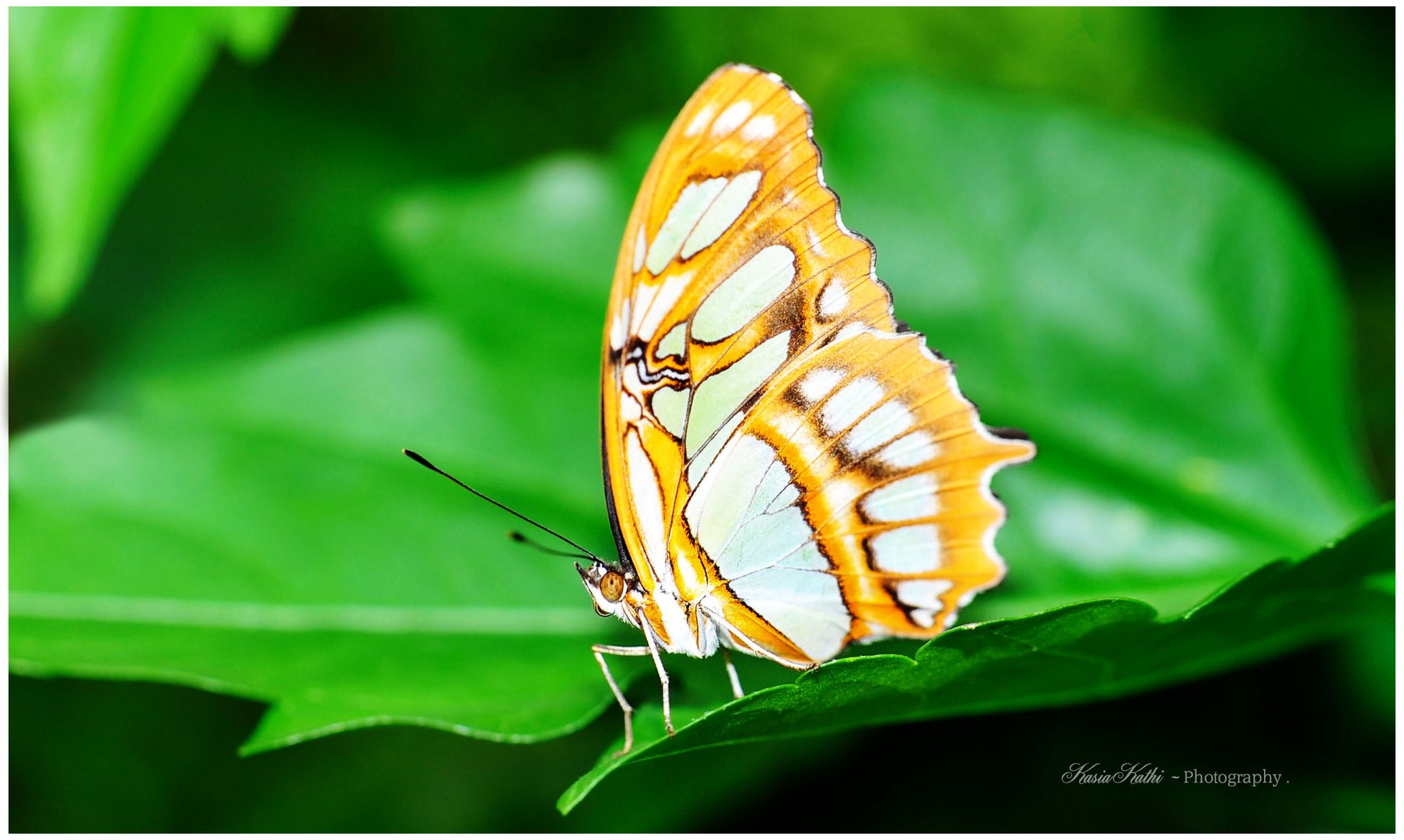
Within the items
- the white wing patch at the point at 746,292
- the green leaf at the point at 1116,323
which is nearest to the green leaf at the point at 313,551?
the white wing patch at the point at 746,292

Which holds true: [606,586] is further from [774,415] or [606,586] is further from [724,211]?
[724,211]

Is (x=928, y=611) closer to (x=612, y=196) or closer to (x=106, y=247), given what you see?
(x=612, y=196)

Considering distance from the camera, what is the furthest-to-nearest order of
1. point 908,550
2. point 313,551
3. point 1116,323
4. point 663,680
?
point 1116,323 → point 313,551 → point 908,550 → point 663,680

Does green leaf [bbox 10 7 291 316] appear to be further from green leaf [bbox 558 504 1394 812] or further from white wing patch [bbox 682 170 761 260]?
green leaf [bbox 558 504 1394 812]

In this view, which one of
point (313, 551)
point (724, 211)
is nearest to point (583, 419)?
point (313, 551)

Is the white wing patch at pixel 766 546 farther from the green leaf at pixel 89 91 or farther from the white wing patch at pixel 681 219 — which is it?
the green leaf at pixel 89 91
